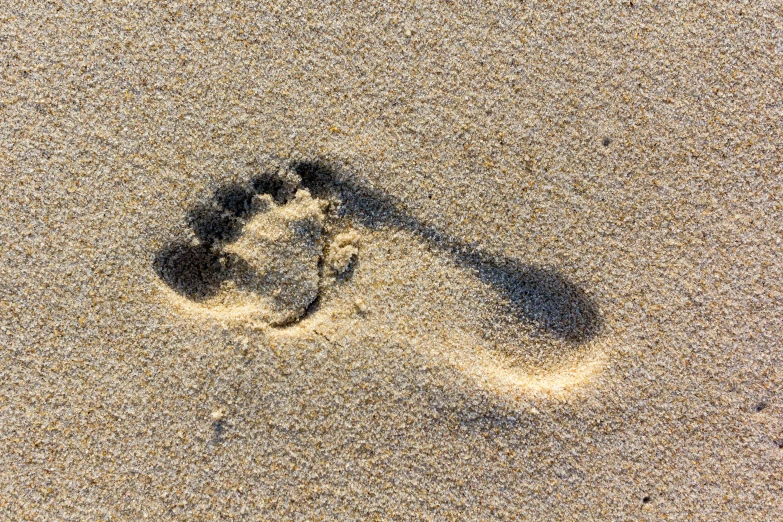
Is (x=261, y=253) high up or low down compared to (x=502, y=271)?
down

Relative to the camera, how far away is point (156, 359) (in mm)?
1648

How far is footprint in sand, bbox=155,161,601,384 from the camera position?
1656 millimetres

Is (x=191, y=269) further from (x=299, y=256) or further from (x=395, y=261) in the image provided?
(x=395, y=261)

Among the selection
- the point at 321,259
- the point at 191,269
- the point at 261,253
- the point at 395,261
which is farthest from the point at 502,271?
the point at 191,269

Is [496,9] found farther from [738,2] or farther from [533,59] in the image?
[738,2]

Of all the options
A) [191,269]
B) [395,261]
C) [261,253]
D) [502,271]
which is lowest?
[191,269]

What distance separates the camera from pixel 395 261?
171cm

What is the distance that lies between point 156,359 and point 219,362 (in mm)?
204

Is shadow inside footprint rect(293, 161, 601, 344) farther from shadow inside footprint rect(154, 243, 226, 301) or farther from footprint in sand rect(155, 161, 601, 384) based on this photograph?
shadow inside footprint rect(154, 243, 226, 301)

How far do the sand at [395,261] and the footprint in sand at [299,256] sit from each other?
0.4 inches

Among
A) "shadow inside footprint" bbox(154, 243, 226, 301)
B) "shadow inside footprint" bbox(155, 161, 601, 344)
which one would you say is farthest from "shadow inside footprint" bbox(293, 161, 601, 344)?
"shadow inside footprint" bbox(154, 243, 226, 301)

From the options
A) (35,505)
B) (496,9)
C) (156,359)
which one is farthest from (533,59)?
(35,505)

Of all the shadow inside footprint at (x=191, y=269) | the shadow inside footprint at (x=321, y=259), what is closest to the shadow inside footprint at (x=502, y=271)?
the shadow inside footprint at (x=321, y=259)

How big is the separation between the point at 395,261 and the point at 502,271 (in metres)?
0.37
